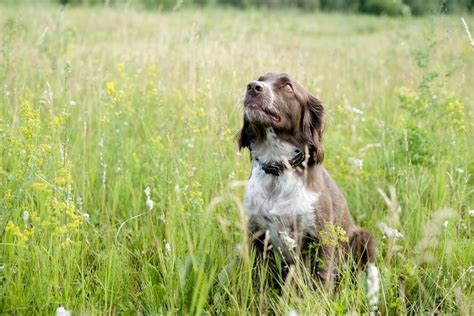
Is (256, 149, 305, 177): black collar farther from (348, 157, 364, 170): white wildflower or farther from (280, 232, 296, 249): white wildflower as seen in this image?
(348, 157, 364, 170): white wildflower

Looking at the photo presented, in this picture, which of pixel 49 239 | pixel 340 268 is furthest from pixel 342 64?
pixel 49 239

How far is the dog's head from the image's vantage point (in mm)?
3562

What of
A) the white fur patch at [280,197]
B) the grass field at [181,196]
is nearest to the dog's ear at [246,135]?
the white fur patch at [280,197]

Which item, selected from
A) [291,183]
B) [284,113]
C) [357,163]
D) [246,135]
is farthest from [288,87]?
[357,163]

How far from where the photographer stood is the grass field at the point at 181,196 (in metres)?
2.94

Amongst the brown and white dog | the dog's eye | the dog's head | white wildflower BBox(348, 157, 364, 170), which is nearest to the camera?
the brown and white dog

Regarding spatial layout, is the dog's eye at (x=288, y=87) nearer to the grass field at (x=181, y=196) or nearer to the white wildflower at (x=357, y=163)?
the grass field at (x=181, y=196)

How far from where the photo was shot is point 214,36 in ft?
28.7

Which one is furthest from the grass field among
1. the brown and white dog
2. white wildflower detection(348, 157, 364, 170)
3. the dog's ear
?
the dog's ear

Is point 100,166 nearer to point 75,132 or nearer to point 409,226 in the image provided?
point 75,132

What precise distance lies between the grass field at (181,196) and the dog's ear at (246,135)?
0.97ft

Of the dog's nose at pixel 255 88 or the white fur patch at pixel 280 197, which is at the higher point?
the dog's nose at pixel 255 88

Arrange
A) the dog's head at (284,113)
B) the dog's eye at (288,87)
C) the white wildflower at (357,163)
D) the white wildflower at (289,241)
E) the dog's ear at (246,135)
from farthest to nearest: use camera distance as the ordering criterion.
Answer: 1. the white wildflower at (357,163)
2. the dog's ear at (246,135)
3. the dog's eye at (288,87)
4. the dog's head at (284,113)
5. the white wildflower at (289,241)

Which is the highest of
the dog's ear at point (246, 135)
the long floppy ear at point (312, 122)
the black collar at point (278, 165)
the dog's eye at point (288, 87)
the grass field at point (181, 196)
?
the dog's eye at point (288, 87)
